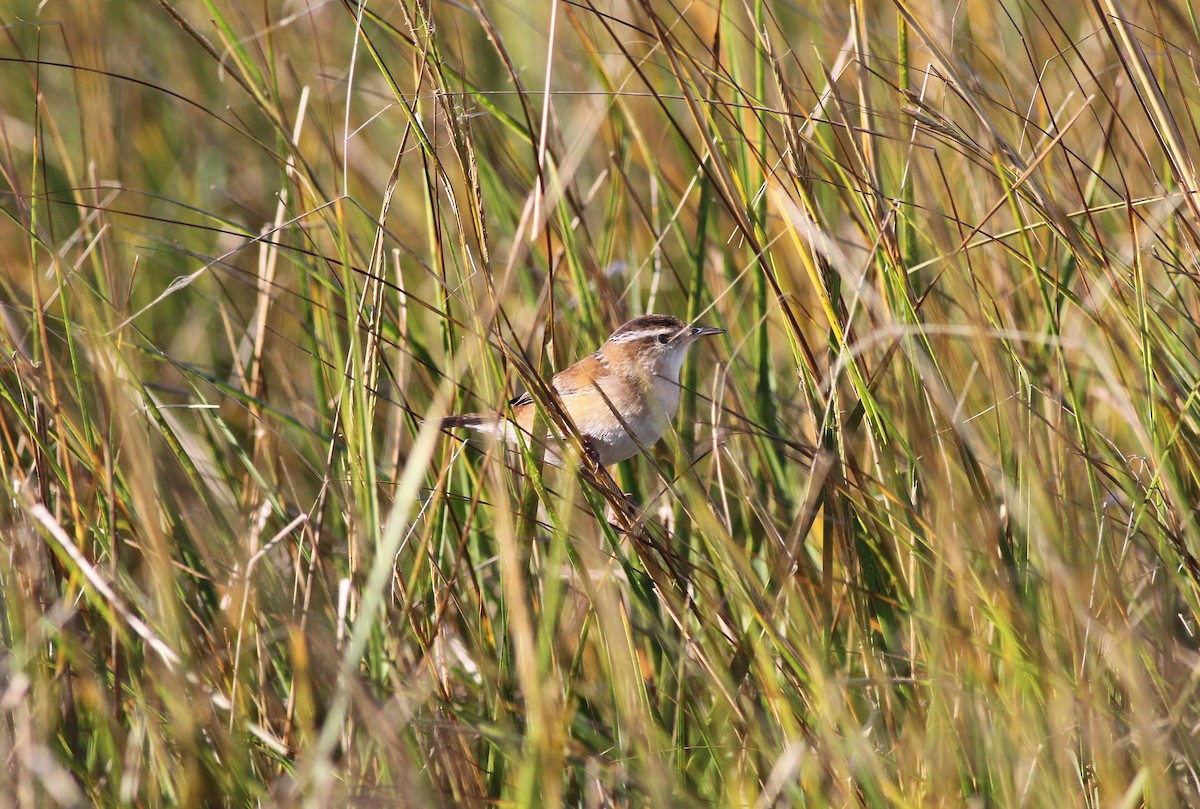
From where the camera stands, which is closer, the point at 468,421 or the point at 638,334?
the point at 468,421

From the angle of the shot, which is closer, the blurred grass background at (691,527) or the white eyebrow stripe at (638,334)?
the blurred grass background at (691,527)

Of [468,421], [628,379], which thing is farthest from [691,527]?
[468,421]

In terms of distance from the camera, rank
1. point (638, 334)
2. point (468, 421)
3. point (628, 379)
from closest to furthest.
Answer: point (468, 421), point (638, 334), point (628, 379)

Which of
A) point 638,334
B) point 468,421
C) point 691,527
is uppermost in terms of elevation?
point 638,334

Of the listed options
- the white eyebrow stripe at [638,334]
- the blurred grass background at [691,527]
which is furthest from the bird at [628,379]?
the blurred grass background at [691,527]

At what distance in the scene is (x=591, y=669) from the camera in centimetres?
363

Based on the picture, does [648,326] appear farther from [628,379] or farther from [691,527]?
[691,527]

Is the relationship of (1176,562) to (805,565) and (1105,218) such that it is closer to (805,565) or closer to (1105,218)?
(805,565)

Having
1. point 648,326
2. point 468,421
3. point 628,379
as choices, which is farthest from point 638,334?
point 468,421

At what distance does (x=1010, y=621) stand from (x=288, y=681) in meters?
2.11

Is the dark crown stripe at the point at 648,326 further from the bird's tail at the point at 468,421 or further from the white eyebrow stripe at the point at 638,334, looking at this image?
the bird's tail at the point at 468,421

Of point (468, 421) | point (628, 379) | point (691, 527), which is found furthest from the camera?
point (628, 379)

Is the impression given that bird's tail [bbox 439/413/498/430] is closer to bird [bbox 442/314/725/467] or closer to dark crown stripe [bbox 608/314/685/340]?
bird [bbox 442/314/725/467]

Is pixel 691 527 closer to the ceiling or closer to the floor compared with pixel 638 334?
closer to the floor
